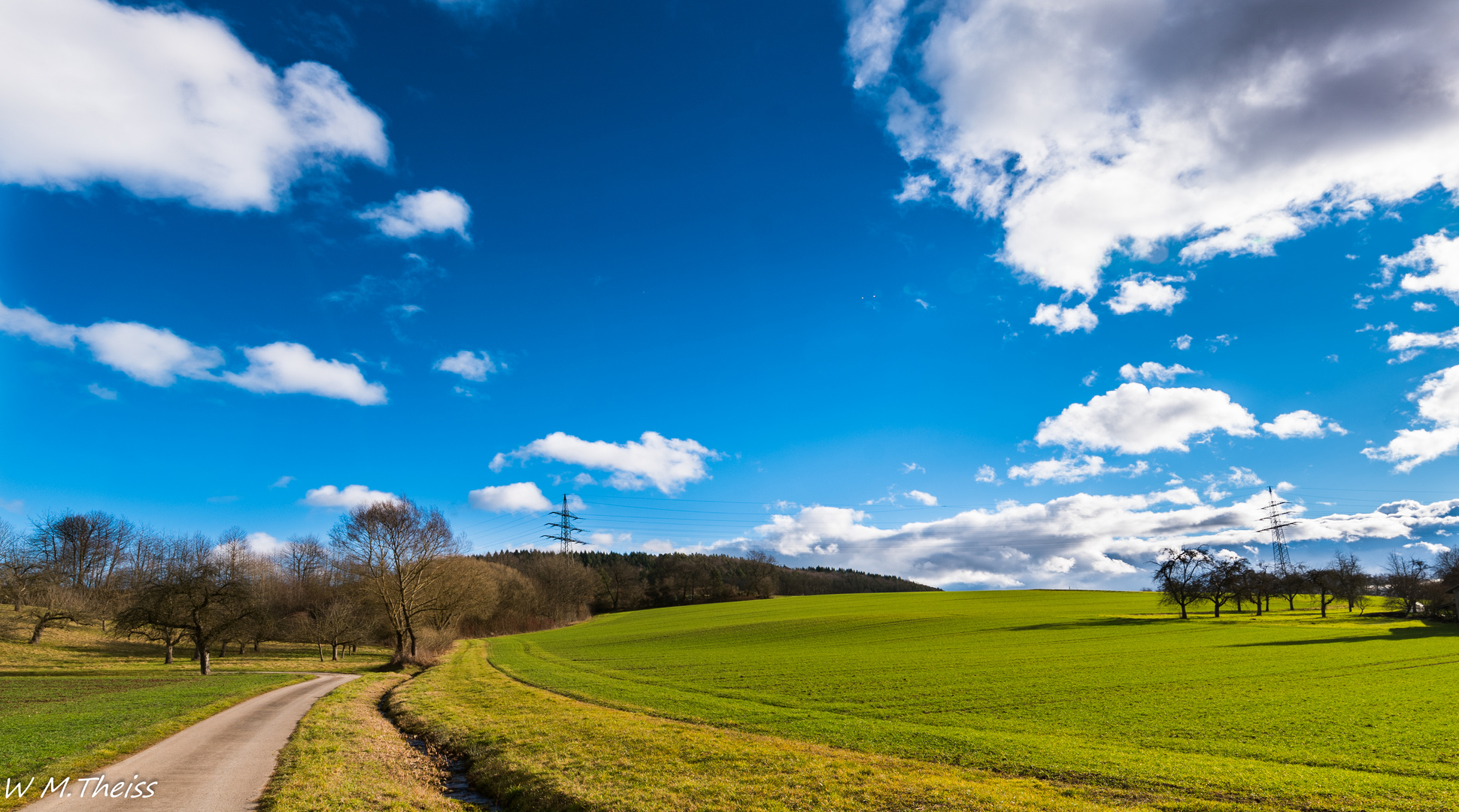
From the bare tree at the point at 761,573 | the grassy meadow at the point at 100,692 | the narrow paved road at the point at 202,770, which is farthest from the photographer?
the bare tree at the point at 761,573

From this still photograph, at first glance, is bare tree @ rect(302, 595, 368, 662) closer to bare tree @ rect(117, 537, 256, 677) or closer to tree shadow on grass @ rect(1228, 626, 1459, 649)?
bare tree @ rect(117, 537, 256, 677)

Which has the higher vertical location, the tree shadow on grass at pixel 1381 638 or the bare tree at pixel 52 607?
the bare tree at pixel 52 607

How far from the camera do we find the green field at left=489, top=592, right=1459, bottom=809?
15984 mm

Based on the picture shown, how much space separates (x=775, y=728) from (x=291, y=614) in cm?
10071

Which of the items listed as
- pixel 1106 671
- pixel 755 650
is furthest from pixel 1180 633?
pixel 755 650

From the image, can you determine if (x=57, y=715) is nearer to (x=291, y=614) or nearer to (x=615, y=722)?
(x=615, y=722)

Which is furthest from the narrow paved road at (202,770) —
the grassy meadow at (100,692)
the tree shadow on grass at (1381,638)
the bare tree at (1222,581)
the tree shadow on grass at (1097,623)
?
the bare tree at (1222,581)

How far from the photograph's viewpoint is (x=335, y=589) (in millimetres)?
88250

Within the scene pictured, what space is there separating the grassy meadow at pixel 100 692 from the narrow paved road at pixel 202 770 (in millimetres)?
698

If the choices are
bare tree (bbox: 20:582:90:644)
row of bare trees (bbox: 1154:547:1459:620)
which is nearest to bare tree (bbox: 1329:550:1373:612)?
row of bare trees (bbox: 1154:547:1459:620)

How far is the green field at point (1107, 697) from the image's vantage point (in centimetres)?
1598

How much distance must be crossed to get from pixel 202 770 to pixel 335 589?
84788 millimetres

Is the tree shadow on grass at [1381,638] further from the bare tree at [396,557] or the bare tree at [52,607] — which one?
the bare tree at [52,607]

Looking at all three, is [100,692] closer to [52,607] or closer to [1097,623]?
[52,607]
